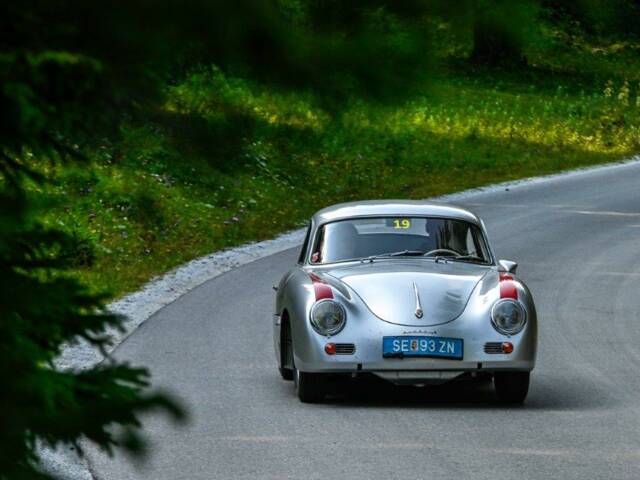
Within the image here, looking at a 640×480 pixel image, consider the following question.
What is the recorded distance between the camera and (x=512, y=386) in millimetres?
11203

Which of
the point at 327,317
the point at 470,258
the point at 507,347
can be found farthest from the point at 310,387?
the point at 470,258

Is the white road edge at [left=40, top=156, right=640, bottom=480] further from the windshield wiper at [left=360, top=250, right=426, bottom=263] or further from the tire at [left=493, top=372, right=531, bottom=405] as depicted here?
the tire at [left=493, top=372, right=531, bottom=405]

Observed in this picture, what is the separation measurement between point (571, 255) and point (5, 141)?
1872 cm

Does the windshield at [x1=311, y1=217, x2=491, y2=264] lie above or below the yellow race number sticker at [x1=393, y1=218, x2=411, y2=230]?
below

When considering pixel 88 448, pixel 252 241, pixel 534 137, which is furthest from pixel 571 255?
pixel 534 137

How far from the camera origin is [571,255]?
21625mm

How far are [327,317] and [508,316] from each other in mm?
1260

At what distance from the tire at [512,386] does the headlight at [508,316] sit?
1.24 feet

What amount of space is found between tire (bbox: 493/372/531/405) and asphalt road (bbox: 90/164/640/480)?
0.14m

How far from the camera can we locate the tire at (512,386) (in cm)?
1116

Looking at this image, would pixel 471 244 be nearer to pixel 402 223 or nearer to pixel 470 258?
pixel 470 258

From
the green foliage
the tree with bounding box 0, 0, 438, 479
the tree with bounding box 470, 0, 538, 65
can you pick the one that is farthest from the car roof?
the tree with bounding box 470, 0, 538, 65

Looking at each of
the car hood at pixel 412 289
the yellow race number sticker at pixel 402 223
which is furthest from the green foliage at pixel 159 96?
the yellow race number sticker at pixel 402 223

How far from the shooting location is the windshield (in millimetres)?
12203
